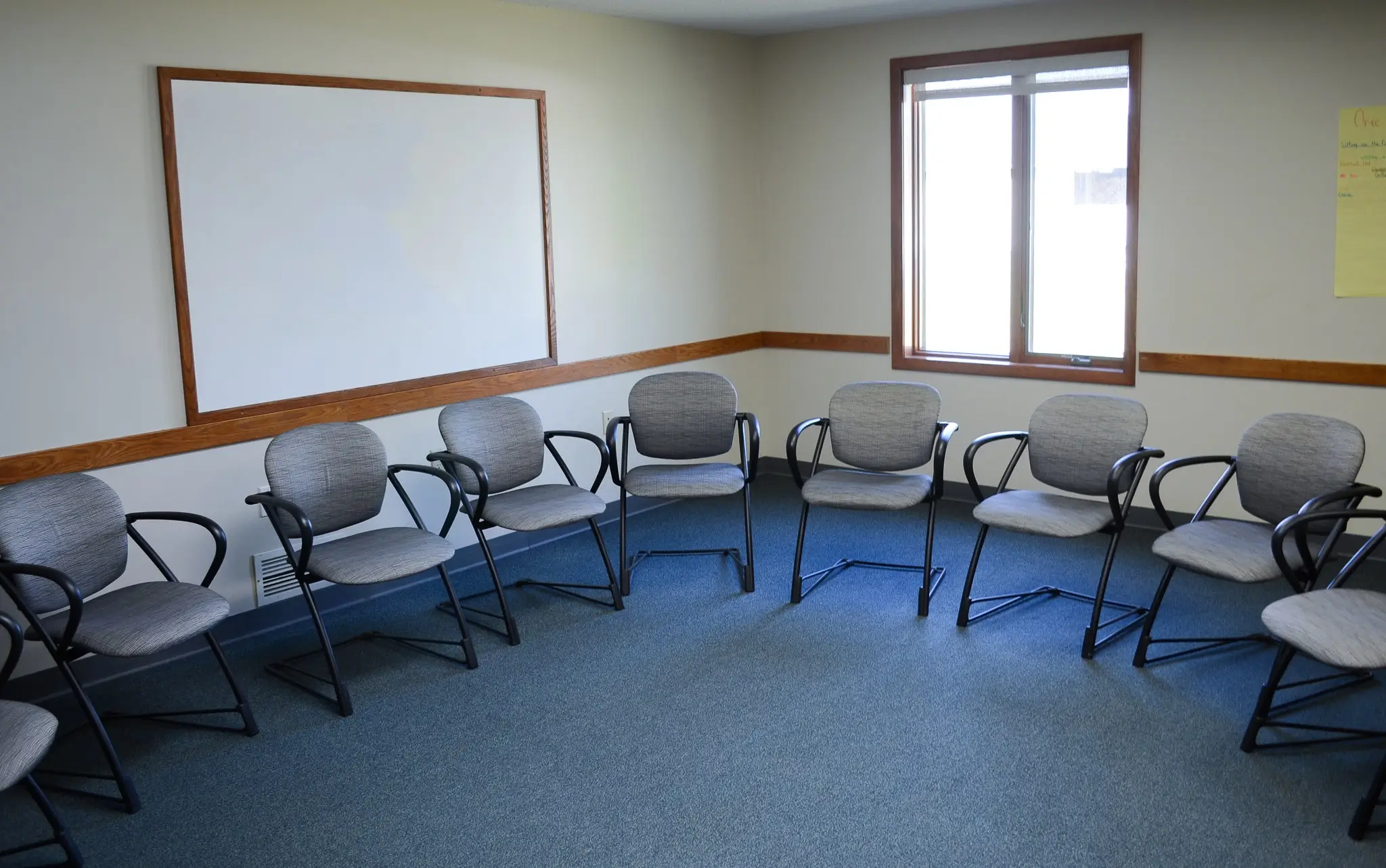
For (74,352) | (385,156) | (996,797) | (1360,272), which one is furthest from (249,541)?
(1360,272)

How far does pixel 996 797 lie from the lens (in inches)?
129

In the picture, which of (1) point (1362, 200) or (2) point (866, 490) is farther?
(1) point (1362, 200)

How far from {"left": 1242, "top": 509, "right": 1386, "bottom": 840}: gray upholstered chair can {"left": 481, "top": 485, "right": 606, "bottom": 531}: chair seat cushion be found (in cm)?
249

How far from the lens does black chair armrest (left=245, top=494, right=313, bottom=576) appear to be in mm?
3932

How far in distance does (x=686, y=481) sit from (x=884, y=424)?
90cm

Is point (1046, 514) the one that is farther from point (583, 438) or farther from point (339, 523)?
point (339, 523)

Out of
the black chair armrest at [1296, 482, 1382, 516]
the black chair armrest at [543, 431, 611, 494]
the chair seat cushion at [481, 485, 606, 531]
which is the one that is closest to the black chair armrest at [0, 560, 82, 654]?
the chair seat cushion at [481, 485, 606, 531]

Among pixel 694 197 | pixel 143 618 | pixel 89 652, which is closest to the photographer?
pixel 89 652

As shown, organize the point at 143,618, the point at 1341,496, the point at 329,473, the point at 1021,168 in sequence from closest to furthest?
the point at 143,618 < the point at 1341,496 < the point at 329,473 < the point at 1021,168

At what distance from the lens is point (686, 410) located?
5371mm

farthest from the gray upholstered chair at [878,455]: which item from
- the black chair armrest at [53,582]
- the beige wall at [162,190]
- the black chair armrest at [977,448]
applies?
the black chair armrest at [53,582]

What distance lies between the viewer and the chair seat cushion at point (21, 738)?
9.05 feet

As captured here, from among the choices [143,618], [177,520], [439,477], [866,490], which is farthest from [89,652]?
[866,490]

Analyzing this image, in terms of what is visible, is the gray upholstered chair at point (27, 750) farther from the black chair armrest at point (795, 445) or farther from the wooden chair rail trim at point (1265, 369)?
the wooden chair rail trim at point (1265, 369)
